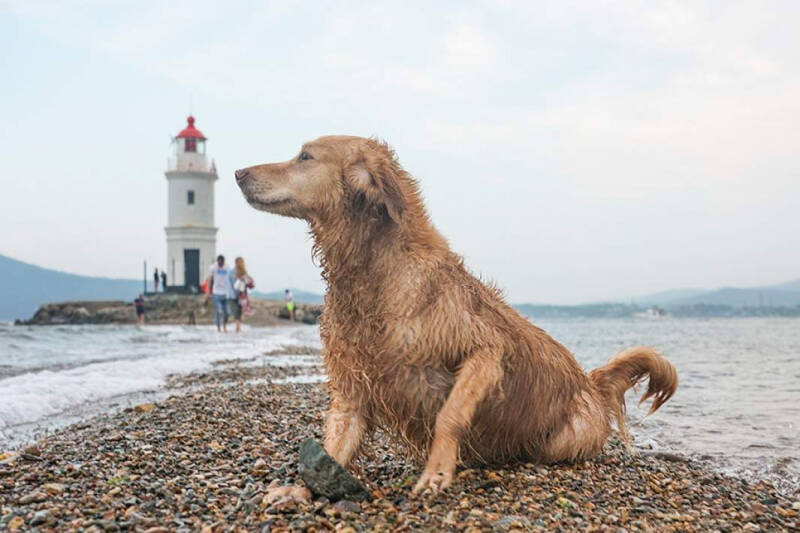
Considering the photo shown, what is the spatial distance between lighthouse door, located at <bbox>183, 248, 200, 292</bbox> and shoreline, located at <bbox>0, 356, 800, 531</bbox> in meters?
49.2

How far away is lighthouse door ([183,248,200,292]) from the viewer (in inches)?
2154

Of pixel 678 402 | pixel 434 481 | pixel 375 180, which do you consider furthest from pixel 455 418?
pixel 678 402

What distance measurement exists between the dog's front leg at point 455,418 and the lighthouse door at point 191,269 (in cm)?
5224

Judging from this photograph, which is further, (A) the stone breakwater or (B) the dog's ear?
(A) the stone breakwater

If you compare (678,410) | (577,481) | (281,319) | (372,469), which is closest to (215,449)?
(372,469)

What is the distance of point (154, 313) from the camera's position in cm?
5222

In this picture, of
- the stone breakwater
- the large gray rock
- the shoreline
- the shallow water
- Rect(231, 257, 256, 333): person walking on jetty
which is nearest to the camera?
the shoreline

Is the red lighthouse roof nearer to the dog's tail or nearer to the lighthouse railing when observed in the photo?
the lighthouse railing

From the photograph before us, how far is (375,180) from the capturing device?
4.44 metres

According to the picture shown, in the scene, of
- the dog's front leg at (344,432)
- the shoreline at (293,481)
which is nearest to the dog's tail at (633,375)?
Result: the shoreline at (293,481)

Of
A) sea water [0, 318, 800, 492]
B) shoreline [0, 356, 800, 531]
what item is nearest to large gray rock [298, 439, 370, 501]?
shoreline [0, 356, 800, 531]

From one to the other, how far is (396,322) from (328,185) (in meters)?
0.89

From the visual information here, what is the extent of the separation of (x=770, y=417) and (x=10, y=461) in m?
8.76

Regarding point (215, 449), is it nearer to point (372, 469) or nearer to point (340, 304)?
point (372, 469)
